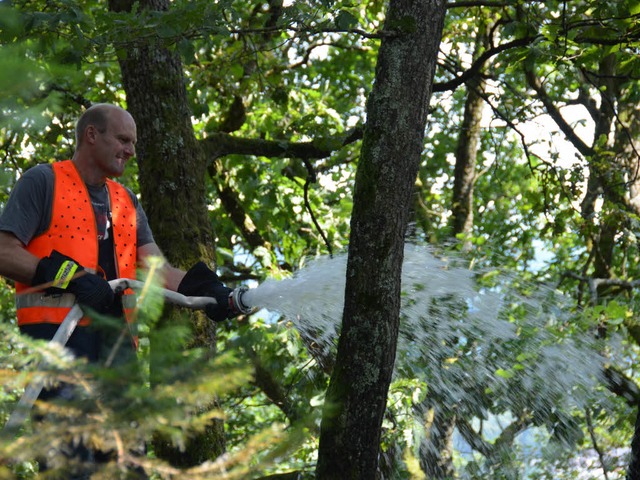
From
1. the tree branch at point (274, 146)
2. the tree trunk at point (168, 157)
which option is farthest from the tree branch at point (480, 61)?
the tree trunk at point (168, 157)

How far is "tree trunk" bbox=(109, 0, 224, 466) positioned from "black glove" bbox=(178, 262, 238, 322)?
952mm

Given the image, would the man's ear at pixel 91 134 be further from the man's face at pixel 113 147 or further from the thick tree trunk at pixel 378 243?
the thick tree trunk at pixel 378 243

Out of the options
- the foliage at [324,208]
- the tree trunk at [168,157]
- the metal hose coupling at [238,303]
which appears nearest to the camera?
the foliage at [324,208]

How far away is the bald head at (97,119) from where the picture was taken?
3.59 meters

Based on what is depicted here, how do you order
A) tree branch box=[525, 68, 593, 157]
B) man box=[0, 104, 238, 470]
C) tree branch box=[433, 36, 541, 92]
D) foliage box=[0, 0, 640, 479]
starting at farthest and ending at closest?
tree branch box=[525, 68, 593, 157] < tree branch box=[433, 36, 541, 92] < man box=[0, 104, 238, 470] < foliage box=[0, 0, 640, 479]

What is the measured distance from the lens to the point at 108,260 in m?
3.51

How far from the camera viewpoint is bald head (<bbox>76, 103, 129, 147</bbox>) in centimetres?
359

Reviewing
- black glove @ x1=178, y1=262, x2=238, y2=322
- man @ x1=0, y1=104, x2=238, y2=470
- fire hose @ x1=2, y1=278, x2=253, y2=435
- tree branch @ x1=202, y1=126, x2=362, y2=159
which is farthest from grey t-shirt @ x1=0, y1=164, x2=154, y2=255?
tree branch @ x1=202, y1=126, x2=362, y2=159

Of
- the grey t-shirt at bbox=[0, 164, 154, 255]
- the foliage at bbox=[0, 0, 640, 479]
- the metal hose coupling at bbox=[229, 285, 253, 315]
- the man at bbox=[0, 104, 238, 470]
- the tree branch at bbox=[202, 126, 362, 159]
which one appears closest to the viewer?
the foliage at bbox=[0, 0, 640, 479]

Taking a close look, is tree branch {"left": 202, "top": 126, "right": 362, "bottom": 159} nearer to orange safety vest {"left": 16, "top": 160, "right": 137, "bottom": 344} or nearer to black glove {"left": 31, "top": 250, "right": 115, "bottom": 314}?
orange safety vest {"left": 16, "top": 160, "right": 137, "bottom": 344}

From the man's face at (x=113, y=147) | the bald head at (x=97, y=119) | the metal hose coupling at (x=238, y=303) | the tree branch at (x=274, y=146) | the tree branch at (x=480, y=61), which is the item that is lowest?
the metal hose coupling at (x=238, y=303)

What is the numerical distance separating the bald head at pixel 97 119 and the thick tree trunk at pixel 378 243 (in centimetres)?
112

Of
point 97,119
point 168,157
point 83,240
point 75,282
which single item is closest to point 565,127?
point 168,157

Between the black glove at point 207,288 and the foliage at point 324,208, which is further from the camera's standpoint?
the black glove at point 207,288
